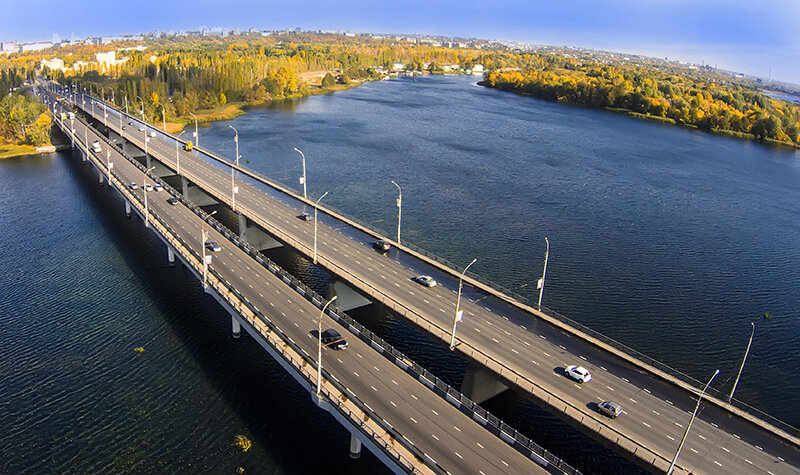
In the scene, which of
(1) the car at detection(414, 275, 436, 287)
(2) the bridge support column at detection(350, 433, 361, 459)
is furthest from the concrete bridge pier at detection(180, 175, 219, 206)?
(2) the bridge support column at detection(350, 433, 361, 459)

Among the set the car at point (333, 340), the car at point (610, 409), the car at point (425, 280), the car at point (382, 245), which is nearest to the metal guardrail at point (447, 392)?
the car at point (333, 340)

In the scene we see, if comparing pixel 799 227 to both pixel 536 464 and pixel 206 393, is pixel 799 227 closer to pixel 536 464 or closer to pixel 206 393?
pixel 536 464

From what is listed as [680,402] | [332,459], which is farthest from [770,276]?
[332,459]

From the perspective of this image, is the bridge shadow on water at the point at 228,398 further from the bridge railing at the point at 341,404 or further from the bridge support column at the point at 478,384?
the bridge support column at the point at 478,384

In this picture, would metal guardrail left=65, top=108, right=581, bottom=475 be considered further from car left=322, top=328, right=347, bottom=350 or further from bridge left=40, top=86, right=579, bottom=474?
car left=322, top=328, right=347, bottom=350

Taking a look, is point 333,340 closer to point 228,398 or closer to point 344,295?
point 228,398
